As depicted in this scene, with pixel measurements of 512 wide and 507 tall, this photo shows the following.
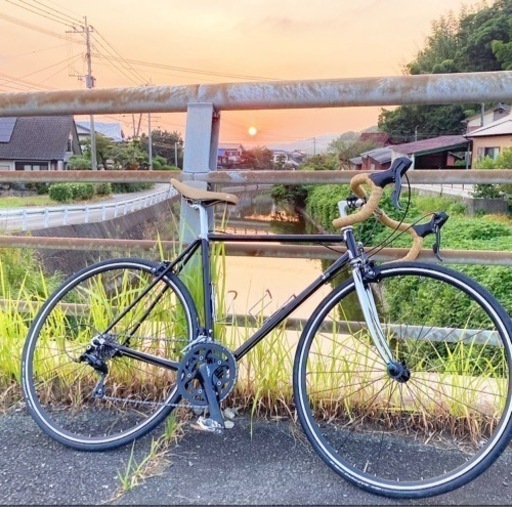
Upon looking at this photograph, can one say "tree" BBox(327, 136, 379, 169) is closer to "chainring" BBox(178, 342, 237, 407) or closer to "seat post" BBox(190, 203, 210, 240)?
"seat post" BBox(190, 203, 210, 240)

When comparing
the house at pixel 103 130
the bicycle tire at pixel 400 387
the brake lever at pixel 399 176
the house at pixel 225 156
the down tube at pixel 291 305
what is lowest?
the bicycle tire at pixel 400 387

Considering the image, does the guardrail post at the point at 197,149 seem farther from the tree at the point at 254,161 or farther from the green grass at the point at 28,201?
the green grass at the point at 28,201

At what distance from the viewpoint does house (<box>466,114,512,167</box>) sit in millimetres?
18688

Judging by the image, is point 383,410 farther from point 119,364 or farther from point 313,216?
point 313,216

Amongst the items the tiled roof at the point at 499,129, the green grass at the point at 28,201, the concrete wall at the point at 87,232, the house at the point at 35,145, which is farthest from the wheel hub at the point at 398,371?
the house at the point at 35,145

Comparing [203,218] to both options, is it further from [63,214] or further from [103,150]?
[103,150]

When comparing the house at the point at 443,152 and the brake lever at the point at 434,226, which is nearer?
the brake lever at the point at 434,226

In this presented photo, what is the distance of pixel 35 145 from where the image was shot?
27.7 metres

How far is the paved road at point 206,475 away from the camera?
1179mm

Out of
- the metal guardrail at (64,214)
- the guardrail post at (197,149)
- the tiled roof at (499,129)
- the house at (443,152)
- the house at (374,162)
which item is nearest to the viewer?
the guardrail post at (197,149)

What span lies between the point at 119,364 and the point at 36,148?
2986 cm

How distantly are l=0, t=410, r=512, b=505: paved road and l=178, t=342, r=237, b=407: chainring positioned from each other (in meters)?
0.18

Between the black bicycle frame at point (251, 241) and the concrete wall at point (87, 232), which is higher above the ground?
the black bicycle frame at point (251, 241)

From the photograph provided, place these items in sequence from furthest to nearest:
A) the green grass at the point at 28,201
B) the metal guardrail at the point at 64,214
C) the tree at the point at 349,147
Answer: the tree at the point at 349,147, the green grass at the point at 28,201, the metal guardrail at the point at 64,214
